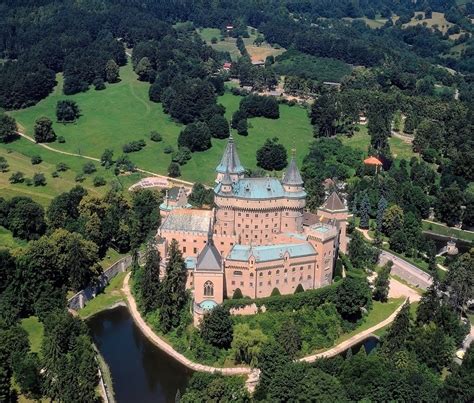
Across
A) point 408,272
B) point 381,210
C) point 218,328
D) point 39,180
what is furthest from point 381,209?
point 39,180

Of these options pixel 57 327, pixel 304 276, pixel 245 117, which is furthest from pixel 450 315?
pixel 245 117

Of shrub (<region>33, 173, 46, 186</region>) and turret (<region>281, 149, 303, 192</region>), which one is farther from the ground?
turret (<region>281, 149, 303, 192</region>)

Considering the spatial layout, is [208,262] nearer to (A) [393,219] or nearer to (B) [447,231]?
(A) [393,219]

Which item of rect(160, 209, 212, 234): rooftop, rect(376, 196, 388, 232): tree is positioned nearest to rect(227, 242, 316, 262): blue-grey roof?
rect(160, 209, 212, 234): rooftop

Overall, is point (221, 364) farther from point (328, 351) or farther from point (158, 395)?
point (328, 351)

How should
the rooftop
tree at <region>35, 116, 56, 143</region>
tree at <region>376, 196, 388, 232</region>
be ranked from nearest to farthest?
the rooftop
tree at <region>376, 196, 388, 232</region>
tree at <region>35, 116, 56, 143</region>

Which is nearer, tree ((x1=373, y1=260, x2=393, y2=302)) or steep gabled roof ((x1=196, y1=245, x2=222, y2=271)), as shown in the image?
steep gabled roof ((x1=196, y1=245, x2=222, y2=271))

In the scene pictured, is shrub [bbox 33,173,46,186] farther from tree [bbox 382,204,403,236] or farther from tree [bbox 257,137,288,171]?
tree [bbox 382,204,403,236]

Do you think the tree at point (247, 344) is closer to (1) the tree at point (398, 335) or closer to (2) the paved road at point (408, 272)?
(1) the tree at point (398, 335)
